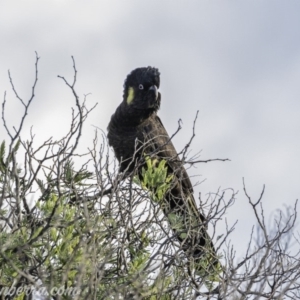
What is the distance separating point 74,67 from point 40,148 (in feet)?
1.94

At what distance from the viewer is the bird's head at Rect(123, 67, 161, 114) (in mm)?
9039

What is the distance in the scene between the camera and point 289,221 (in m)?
5.72

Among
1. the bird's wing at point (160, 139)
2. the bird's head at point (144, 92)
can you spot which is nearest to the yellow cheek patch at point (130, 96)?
the bird's head at point (144, 92)

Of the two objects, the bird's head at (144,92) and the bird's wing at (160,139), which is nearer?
the bird's wing at (160,139)

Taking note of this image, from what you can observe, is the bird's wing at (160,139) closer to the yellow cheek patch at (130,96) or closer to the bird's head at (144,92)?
the bird's head at (144,92)

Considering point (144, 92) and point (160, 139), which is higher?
point (144, 92)

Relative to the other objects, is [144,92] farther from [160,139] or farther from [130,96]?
[160,139]

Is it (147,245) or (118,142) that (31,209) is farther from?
(118,142)

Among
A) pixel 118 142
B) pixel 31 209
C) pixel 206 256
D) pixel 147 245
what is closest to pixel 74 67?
pixel 31 209

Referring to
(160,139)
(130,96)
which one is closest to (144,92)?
(130,96)

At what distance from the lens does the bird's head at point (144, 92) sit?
9039 millimetres

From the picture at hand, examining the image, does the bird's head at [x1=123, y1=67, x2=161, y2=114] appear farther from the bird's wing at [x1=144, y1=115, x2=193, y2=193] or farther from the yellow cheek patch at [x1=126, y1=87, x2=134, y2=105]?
the bird's wing at [x1=144, y1=115, x2=193, y2=193]

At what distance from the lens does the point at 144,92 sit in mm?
9070

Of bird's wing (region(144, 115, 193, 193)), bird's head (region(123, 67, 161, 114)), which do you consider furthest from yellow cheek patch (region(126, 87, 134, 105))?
bird's wing (region(144, 115, 193, 193))
